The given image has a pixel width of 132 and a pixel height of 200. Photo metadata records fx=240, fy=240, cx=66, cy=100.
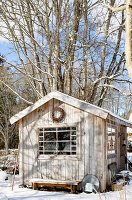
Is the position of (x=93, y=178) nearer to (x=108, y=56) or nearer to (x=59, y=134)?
(x=59, y=134)

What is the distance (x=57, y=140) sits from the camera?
891 cm

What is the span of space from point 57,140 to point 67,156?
27.1 inches

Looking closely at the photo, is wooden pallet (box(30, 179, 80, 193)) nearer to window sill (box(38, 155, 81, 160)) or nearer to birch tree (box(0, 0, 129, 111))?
window sill (box(38, 155, 81, 160))

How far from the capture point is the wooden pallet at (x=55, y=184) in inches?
319

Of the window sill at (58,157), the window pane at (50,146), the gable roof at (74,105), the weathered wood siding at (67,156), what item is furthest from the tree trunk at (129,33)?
the window pane at (50,146)

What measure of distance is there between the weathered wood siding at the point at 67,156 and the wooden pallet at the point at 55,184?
406mm

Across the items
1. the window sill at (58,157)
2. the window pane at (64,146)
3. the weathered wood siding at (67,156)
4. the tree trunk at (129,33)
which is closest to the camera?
the tree trunk at (129,33)

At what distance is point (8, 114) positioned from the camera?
70.5 ft

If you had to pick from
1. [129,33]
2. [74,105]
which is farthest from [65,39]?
[129,33]

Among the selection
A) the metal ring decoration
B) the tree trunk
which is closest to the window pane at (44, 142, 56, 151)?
the metal ring decoration

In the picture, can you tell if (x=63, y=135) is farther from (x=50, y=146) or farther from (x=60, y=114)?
(x=60, y=114)

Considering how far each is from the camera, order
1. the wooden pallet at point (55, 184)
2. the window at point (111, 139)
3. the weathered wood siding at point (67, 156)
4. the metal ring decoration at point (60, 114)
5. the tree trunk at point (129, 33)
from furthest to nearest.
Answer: the window at point (111, 139)
the metal ring decoration at point (60, 114)
the weathered wood siding at point (67, 156)
the wooden pallet at point (55, 184)
the tree trunk at point (129, 33)

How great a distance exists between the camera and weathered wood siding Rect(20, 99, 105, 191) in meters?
8.35

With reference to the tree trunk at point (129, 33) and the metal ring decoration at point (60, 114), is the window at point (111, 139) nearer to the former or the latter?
the metal ring decoration at point (60, 114)
